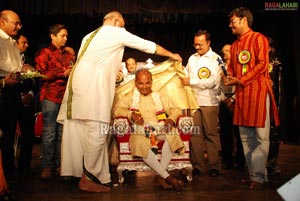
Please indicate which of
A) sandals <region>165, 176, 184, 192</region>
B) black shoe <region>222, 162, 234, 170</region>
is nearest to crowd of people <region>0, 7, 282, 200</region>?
sandals <region>165, 176, 184, 192</region>

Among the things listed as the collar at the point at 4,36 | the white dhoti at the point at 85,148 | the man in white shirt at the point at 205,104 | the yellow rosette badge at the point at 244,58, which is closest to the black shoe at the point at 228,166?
the man in white shirt at the point at 205,104

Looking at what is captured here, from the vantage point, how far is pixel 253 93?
3.72 m

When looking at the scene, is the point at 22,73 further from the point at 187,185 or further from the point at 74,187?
the point at 187,185

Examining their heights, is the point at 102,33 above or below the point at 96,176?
above

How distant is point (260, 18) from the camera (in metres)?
8.19

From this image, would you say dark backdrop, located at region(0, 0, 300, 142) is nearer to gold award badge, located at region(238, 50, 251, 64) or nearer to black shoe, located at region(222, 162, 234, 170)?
black shoe, located at region(222, 162, 234, 170)

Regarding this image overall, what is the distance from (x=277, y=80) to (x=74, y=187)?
8.87 feet

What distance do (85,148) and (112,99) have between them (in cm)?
57

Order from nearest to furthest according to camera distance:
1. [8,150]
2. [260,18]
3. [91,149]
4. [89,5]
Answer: [91,149] → [8,150] → [89,5] → [260,18]

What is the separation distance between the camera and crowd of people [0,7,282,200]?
367 cm

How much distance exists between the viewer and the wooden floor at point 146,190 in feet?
11.3

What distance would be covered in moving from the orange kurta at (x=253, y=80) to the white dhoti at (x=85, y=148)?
143cm

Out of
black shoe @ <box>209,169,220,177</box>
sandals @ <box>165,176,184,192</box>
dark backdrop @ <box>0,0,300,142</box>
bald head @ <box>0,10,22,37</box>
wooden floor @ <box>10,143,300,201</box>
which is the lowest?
wooden floor @ <box>10,143,300,201</box>

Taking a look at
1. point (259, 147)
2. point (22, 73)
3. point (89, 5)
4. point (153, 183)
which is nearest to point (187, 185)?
point (153, 183)
